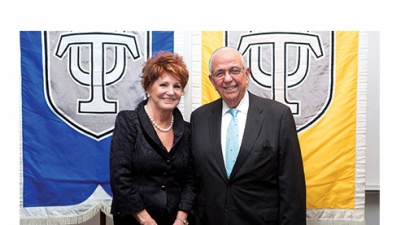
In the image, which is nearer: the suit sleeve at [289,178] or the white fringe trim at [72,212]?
the suit sleeve at [289,178]

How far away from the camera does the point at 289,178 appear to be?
74.7 inches

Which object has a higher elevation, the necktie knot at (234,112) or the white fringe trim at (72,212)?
the necktie knot at (234,112)

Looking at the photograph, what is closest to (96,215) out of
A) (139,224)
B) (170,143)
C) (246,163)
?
(139,224)

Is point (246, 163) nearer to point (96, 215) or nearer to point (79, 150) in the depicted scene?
point (79, 150)

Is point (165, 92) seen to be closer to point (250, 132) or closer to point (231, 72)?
point (231, 72)

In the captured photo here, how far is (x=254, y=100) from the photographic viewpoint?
2.01 m

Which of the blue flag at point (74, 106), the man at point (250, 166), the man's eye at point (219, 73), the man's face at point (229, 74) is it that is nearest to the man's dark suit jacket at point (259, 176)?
the man at point (250, 166)

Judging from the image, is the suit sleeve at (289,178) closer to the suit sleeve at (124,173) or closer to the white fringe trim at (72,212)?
the suit sleeve at (124,173)

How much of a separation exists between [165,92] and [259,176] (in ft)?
1.99

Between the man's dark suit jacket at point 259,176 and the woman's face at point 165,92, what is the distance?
0.25 metres

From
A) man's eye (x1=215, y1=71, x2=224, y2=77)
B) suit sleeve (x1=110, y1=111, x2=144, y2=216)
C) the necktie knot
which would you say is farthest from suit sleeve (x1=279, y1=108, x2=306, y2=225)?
suit sleeve (x1=110, y1=111, x2=144, y2=216)

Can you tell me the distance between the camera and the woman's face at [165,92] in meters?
1.92

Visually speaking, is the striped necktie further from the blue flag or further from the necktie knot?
the blue flag

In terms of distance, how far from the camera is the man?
74.6 inches
